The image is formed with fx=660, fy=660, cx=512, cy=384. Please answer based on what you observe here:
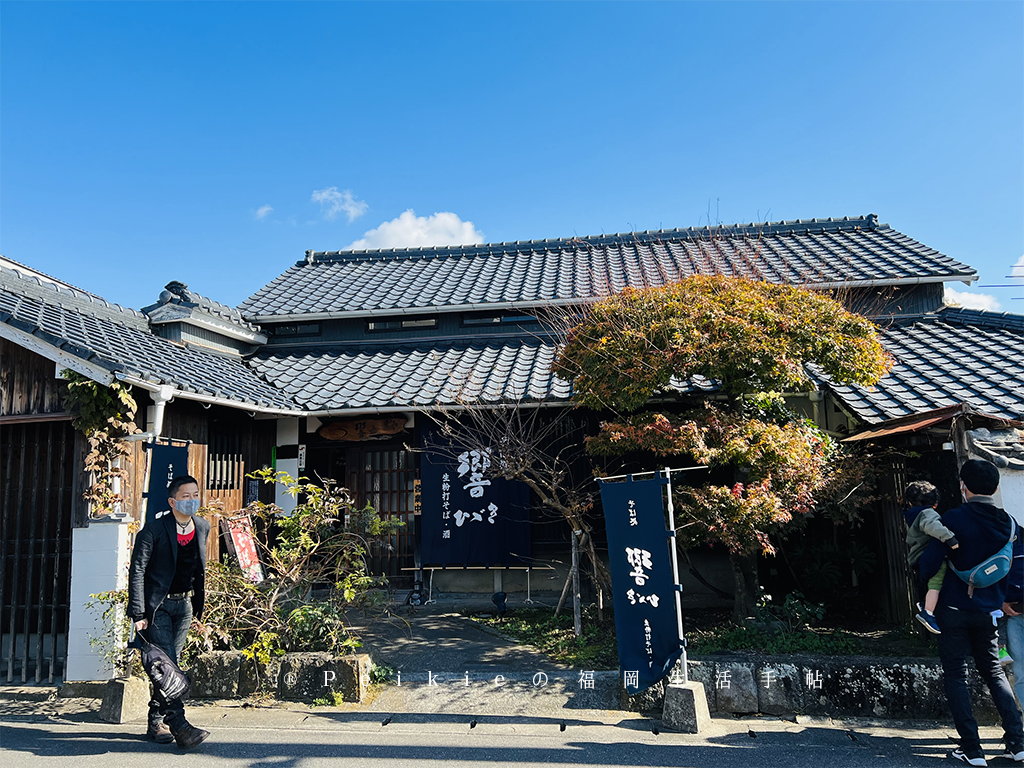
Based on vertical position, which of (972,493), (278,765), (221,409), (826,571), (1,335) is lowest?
(278,765)

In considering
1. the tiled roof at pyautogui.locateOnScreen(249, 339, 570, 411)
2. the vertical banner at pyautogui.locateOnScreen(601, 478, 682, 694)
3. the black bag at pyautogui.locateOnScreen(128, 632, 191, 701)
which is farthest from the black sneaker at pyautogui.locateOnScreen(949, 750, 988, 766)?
the black bag at pyautogui.locateOnScreen(128, 632, 191, 701)

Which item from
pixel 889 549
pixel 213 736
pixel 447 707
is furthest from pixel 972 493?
pixel 213 736

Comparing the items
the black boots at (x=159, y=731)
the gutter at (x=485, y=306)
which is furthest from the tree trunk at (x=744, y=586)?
the black boots at (x=159, y=731)

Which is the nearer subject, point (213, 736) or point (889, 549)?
point (213, 736)

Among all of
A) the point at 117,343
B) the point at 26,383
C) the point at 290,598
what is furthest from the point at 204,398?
the point at 290,598

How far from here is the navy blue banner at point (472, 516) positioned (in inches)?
392

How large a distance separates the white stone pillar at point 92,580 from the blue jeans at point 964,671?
306 inches

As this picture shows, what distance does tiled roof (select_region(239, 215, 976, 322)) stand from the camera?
40.3ft

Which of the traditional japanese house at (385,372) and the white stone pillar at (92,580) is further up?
the traditional japanese house at (385,372)

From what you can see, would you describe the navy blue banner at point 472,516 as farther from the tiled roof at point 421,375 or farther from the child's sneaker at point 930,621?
the child's sneaker at point 930,621

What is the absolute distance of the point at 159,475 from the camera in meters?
7.27

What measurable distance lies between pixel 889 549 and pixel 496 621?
524 centimetres

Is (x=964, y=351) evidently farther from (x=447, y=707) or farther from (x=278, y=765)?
(x=278, y=765)

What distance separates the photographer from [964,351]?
1008 cm
